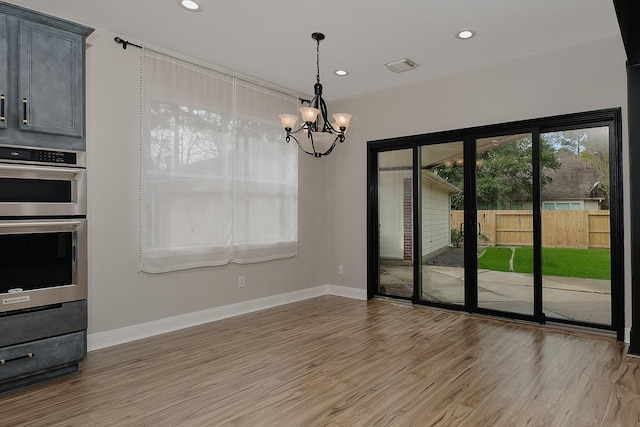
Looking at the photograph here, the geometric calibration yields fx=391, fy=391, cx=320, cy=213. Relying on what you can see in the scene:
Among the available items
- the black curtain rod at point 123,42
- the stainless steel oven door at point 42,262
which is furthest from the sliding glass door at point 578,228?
the stainless steel oven door at point 42,262

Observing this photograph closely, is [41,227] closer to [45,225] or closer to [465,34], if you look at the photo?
[45,225]

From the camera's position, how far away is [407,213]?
17.5 ft

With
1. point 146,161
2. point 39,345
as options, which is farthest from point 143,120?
point 39,345

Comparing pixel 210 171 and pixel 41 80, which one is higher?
pixel 41 80

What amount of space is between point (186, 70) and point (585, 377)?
15.1ft

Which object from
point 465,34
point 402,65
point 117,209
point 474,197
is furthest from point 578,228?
point 117,209

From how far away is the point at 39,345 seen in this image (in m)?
2.79

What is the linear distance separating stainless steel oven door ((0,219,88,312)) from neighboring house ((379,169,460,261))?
3754 millimetres

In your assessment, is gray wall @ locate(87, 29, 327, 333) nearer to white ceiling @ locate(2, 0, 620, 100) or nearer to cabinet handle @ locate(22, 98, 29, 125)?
white ceiling @ locate(2, 0, 620, 100)

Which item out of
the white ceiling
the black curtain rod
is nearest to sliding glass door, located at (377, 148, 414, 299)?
the white ceiling

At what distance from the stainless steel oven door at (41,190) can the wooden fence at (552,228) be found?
163 inches

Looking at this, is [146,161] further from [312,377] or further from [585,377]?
[585,377]

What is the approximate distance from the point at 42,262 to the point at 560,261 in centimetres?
479

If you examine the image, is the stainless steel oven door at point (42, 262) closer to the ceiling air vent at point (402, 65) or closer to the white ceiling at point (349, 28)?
the white ceiling at point (349, 28)
